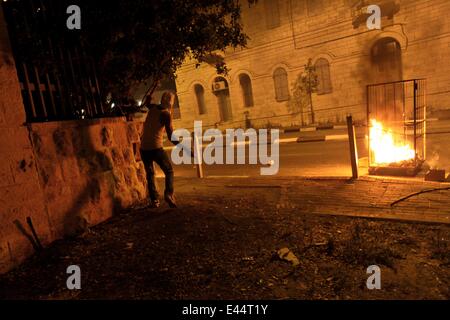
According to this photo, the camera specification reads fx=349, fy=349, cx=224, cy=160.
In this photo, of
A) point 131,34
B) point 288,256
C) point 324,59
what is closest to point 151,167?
point 131,34

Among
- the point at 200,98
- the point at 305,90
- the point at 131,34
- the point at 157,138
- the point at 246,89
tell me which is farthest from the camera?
the point at 200,98

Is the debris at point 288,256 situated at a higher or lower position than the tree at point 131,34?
lower

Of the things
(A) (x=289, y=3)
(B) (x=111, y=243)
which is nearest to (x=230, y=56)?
(A) (x=289, y=3)

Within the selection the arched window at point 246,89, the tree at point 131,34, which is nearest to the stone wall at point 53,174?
the tree at point 131,34

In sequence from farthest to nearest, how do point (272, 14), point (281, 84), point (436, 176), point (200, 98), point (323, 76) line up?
point (200, 98) → point (281, 84) → point (272, 14) → point (323, 76) → point (436, 176)

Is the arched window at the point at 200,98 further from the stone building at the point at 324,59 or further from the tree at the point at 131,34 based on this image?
the tree at the point at 131,34

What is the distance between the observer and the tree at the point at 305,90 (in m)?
21.1

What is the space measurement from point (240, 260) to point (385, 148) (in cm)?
572

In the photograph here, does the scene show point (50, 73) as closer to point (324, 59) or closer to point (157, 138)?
point (157, 138)

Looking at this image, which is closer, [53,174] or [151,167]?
[53,174]

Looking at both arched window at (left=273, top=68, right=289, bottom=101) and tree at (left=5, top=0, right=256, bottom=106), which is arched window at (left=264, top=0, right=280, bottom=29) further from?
tree at (left=5, top=0, right=256, bottom=106)

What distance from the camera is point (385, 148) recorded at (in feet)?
26.4

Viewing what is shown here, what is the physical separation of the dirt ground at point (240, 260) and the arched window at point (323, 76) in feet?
57.7

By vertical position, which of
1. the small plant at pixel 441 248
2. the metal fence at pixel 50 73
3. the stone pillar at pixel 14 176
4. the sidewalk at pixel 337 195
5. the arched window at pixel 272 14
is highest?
the arched window at pixel 272 14
